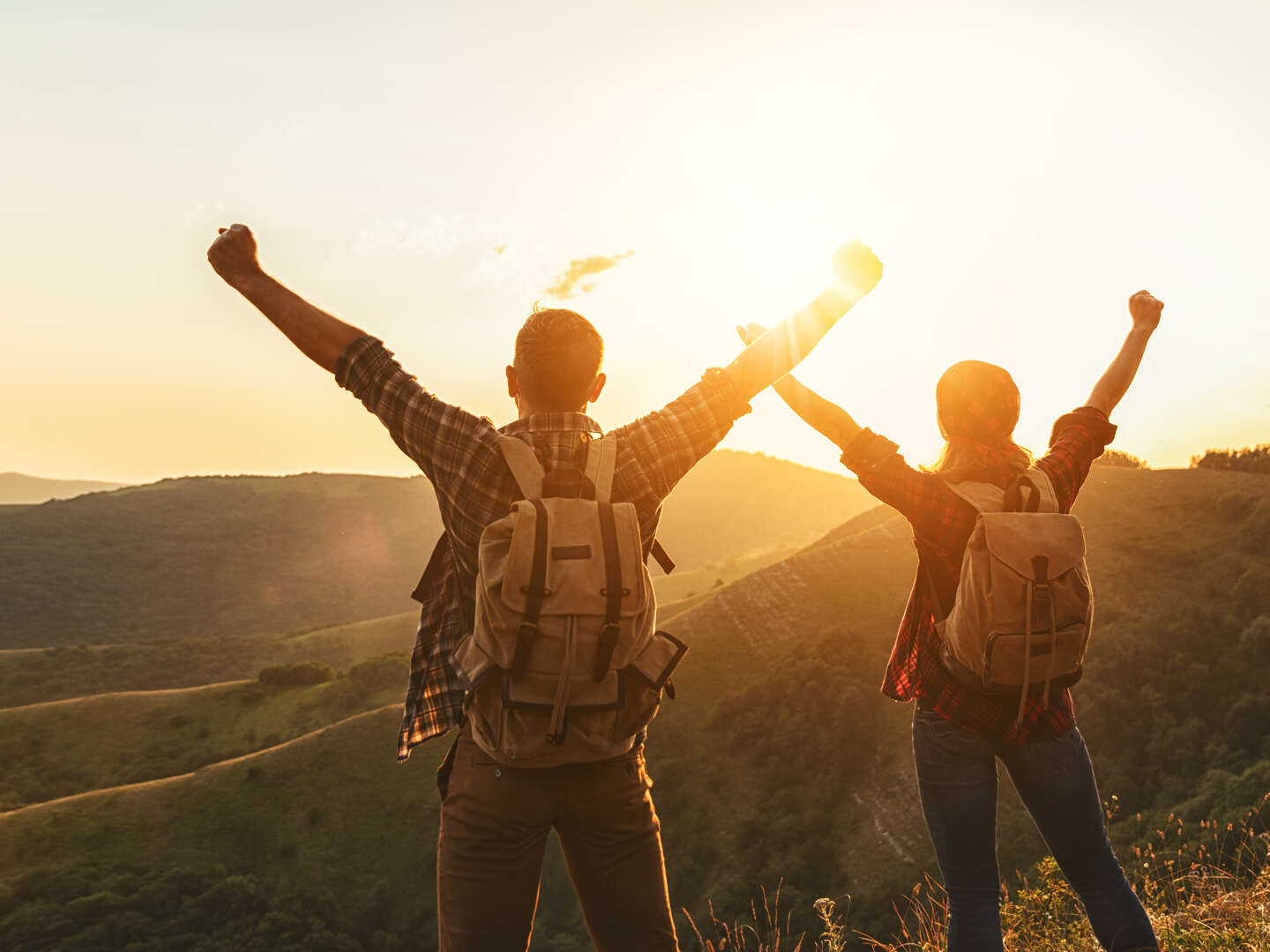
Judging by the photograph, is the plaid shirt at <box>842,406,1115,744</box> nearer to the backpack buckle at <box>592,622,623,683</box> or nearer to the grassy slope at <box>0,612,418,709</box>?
the backpack buckle at <box>592,622,623,683</box>

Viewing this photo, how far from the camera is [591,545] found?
6.72ft

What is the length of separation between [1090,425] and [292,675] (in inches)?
2429

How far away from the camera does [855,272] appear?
8.55ft

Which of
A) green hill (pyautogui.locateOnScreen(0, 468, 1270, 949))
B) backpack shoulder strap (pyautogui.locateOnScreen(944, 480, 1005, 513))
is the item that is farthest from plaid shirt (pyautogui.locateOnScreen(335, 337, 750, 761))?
green hill (pyautogui.locateOnScreen(0, 468, 1270, 949))

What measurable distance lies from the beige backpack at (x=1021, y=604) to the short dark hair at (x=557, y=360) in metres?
1.41

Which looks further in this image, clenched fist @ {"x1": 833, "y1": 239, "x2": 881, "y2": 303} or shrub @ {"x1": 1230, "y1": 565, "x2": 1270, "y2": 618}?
shrub @ {"x1": 1230, "y1": 565, "x2": 1270, "y2": 618}

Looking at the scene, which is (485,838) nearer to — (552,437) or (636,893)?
(636,893)

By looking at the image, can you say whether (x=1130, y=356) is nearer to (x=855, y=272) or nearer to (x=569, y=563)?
(x=855, y=272)

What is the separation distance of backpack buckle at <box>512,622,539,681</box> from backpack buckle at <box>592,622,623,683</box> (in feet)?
0.52

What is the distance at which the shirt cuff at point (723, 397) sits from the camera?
2469mm

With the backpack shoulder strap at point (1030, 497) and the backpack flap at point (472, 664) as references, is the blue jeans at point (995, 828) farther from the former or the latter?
the backpack flap at point (472, 664)

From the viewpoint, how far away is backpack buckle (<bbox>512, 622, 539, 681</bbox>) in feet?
6.54

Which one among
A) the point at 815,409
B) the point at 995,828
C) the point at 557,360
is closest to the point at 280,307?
the point at 557,360

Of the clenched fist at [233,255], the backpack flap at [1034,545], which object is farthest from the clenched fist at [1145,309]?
the clenched fist at [233,255]
